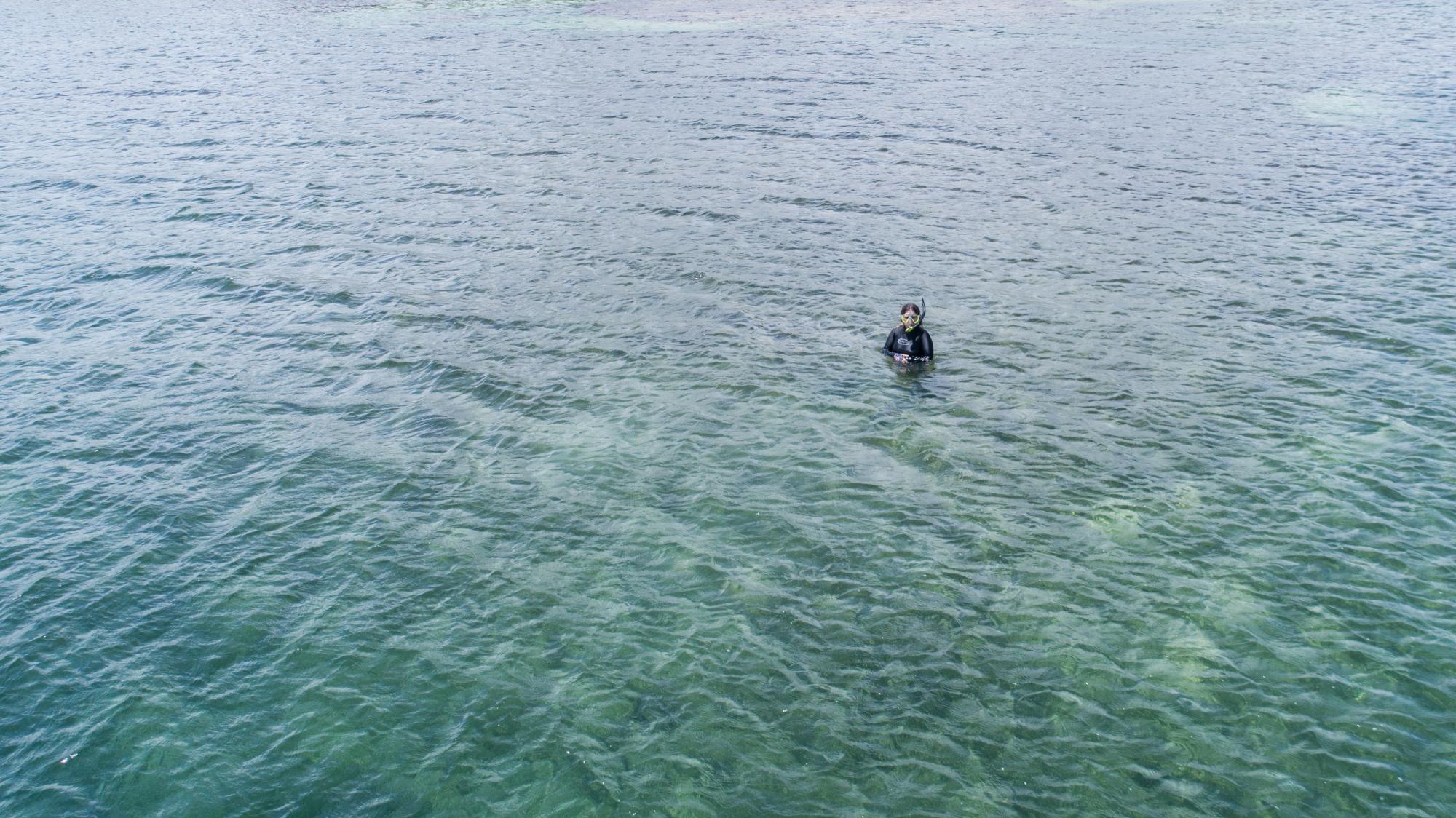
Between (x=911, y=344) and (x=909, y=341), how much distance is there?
3.6 inches

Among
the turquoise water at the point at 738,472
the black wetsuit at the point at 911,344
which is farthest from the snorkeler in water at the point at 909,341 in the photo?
the turquoise water at the point at 738,472

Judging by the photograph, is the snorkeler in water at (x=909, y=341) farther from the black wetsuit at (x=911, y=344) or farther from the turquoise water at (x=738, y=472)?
the turquoise water at (x=738, y=472)

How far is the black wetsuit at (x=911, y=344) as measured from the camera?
2762 centimetres

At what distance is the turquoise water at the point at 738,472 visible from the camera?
Answer: 53.5 feet

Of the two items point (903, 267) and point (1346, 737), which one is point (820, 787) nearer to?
point (1346, 737)

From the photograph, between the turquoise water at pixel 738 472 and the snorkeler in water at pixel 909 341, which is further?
the snorkeler in water at pixel 909 341

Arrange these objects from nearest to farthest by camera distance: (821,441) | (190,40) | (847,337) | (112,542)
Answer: (112,542)
(821,441)
(847,337)
(190,40)

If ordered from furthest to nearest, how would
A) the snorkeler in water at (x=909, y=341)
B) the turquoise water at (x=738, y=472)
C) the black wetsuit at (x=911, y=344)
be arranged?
the black wetsuit at (x=911, y=344), the snorkeler in water at (x=909, y=341), the turquoise water at (x=738, y=472)

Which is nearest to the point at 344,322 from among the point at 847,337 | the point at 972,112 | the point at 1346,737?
the point at 847,337

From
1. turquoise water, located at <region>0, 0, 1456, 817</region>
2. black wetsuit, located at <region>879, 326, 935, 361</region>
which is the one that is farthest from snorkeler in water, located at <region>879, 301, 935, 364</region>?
turquoise water, located at <region>0, 0, 1456, 817</region>

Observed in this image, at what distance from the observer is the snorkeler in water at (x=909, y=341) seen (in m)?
27.3

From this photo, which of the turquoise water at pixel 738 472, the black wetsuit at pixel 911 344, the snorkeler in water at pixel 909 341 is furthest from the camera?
the black wetsuit at pixel 911 344

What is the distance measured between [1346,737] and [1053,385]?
1258cm

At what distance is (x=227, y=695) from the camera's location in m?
17.7
